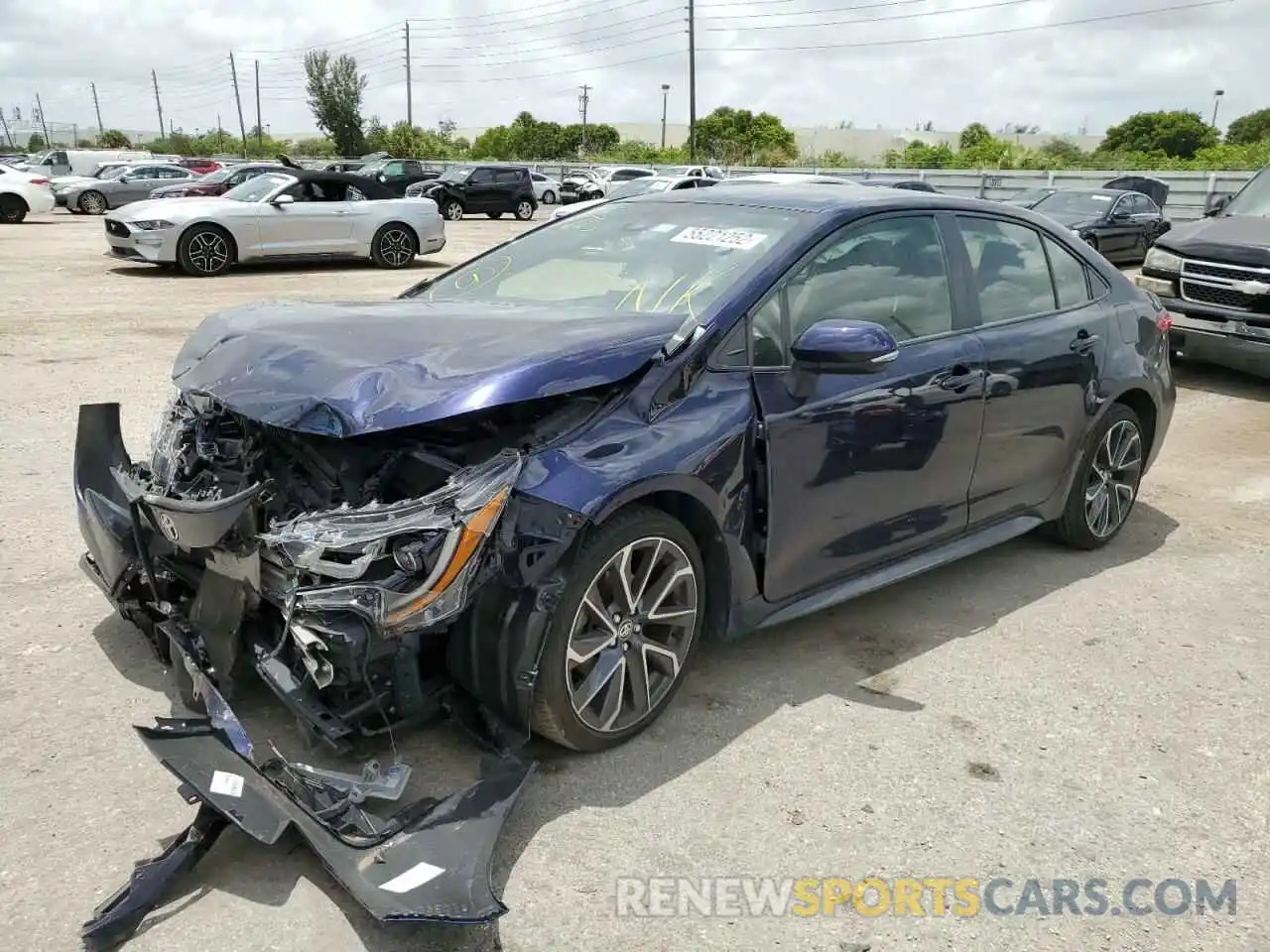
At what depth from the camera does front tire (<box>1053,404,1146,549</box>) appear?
4.90 meters

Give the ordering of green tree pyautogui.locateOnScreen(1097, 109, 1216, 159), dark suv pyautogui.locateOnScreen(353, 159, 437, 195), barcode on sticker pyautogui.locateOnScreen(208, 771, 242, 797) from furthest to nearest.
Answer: green tree pyautogui.locateOnScreen(1097, 109, 1216, 159), dark suv pyautogui.locateOnScreen(353, 159, 437, 195), barcode on sticker pyautogui.locateOnScreen(208, 771, 242, 797)

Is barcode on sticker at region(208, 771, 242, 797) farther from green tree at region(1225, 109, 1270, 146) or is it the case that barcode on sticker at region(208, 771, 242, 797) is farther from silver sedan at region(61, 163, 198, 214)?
green tree at region(1225, 109, 1270, 146)

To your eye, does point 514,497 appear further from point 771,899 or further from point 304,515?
point 771,899

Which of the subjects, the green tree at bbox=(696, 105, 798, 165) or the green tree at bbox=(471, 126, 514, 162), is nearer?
the green tree at bbox=(696, 105, 798, 165)

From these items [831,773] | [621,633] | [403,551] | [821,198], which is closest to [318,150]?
[821,198]

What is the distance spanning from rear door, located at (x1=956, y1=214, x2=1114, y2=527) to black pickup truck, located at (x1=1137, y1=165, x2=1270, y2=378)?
177 inches

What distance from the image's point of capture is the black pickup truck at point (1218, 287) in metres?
8.38

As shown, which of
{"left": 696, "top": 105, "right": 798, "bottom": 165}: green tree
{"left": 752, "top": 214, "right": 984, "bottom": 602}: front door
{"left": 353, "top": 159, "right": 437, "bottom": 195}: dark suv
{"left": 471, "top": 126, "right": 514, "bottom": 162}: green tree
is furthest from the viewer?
{"left": 471, "top": 126, "right": 514, "bottom": 162}: green tree

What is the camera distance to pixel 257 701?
3371mm

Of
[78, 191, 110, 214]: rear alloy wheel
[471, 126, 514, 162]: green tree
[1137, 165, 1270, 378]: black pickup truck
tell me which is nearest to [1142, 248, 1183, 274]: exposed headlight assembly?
[1137, 165, 1270, 378]: black pickup truck

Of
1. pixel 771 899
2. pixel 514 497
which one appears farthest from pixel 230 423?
pixel 771 899

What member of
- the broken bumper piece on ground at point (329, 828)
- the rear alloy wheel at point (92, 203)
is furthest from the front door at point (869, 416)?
the rear alloy wheel at point (92, 203)

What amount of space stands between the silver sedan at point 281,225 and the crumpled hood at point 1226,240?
11.3 meters

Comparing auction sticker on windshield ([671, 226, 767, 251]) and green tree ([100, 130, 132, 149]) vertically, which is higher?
auction sticker on windshield ([671, 226, 767, 251])
